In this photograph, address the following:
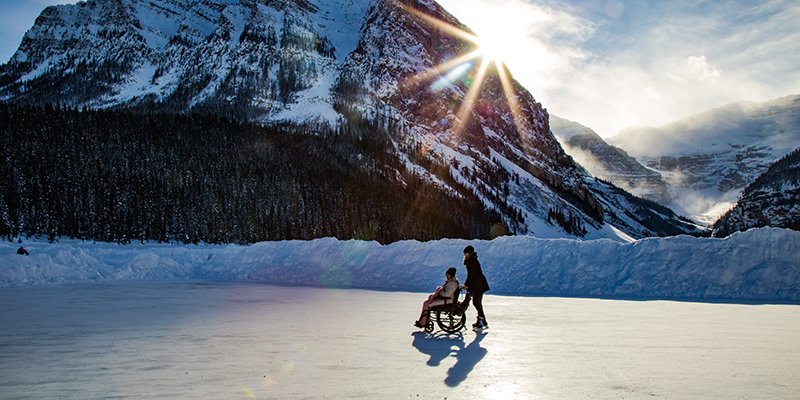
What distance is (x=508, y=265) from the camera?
68.7 feet

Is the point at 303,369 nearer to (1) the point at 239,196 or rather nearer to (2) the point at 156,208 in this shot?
(2) the point at 156,208

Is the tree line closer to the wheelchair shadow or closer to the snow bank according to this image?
the snow bank

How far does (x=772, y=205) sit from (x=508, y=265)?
184099 mm

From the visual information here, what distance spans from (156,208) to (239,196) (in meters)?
17.4

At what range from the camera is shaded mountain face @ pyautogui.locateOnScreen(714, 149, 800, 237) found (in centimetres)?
14700

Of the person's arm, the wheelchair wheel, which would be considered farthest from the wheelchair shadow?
the person's arm

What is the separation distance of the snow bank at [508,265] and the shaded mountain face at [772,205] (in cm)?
15689

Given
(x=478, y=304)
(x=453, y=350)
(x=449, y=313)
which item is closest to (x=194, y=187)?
(x=449, y=313)

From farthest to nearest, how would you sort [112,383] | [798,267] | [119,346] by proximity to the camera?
[798,267]
[119,346]
[112,383]

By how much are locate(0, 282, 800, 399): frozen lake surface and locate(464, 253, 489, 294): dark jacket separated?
1.07 metres

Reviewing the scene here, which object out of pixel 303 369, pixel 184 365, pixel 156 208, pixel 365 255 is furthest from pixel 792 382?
pixel 156 208

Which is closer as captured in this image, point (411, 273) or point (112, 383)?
point (112, 383)

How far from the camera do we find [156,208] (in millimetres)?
76312

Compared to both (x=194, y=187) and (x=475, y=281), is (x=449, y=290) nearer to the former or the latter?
(x=475, y=281)
